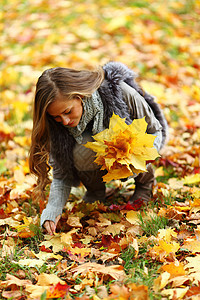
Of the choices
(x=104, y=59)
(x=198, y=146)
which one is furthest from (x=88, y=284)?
(x=104, y=59)

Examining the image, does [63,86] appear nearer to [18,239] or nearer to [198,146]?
[18,239]

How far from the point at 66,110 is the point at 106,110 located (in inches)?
10.3

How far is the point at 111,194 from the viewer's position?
8.05 feet

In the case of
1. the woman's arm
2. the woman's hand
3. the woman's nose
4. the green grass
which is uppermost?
the woman's nose

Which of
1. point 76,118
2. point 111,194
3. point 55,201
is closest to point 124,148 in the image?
point 76,118

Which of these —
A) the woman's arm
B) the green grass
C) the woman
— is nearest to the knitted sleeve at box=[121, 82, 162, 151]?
the woman

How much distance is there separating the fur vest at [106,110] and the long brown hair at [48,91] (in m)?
0.06

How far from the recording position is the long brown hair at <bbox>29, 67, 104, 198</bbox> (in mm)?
1793

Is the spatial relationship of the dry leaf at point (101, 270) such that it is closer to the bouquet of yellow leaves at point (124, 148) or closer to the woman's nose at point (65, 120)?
the bouquet of yellow leaves at point (124, 148)

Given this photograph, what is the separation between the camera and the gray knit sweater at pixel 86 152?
1992 millimetres

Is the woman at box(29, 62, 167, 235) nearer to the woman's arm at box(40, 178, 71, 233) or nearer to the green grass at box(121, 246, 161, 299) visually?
the woman's arm at box(40, 178, 71, 233)

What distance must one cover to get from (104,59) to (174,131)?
1.80 metres

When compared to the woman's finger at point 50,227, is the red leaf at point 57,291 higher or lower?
higher

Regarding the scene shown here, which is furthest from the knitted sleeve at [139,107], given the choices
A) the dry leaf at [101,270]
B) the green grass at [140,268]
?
the dry leaf at [101,270]
